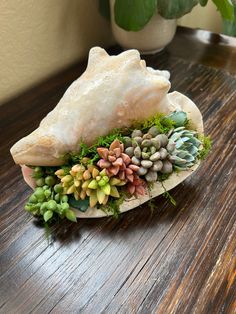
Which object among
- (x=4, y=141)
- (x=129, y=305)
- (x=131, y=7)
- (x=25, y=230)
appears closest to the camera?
(x=129, y=305)

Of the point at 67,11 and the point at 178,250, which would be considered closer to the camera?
the point at 178,250

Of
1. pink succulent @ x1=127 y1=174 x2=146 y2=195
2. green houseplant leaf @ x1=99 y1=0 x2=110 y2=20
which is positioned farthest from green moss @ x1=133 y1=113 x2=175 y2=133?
green houseplant leaf @ x1=99 y1=0 x2=110 y2=20

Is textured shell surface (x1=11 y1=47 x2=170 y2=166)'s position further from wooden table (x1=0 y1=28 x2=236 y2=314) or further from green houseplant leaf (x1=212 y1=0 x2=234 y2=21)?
green houseplant leaf (x1=212 y1=0 x2=234 y2=21)

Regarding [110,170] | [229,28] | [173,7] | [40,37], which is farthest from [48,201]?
[229,28]

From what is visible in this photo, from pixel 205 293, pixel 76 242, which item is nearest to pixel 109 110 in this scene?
pixel 76 242

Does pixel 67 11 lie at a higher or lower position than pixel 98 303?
higher

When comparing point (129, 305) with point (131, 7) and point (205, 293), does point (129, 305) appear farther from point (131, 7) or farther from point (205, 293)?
point (131, 7)
